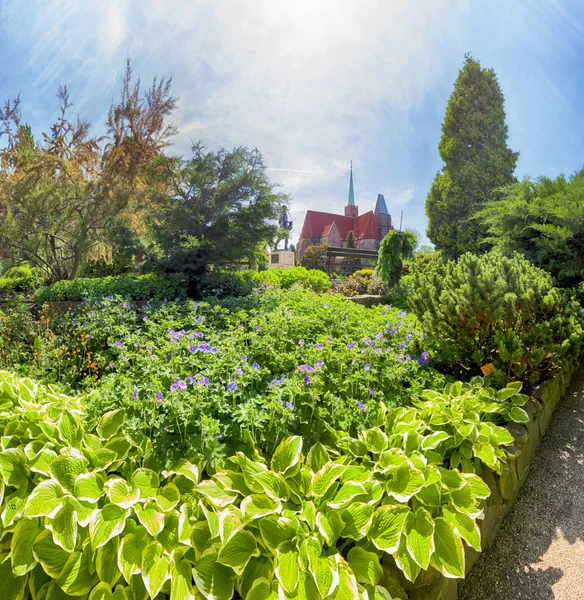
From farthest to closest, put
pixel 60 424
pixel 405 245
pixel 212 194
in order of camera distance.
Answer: pixel 405 245 → pixel 212 194 → pixel 60 424

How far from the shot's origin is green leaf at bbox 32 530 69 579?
3.98 ft

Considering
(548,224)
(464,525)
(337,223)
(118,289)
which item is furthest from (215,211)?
(337,223)

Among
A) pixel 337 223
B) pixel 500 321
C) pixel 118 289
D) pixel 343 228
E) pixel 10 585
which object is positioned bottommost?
pixel 10 585

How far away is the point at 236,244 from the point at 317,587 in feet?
20.5

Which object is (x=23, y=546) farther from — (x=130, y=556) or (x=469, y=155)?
(x=469, y=155)

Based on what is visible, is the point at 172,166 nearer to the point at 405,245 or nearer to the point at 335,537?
the point at 405,245

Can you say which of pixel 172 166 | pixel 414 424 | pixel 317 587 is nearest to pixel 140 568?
pixel 317 587

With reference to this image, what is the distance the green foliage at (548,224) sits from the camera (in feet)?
12.8

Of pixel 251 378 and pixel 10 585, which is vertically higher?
pixel 251 378

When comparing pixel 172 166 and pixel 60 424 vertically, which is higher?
pixel 172 166

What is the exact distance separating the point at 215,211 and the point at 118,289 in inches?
88.0

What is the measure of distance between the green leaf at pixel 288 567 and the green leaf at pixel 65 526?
71 centimetres

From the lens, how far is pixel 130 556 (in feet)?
4.00

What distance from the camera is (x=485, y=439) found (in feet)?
5.93
